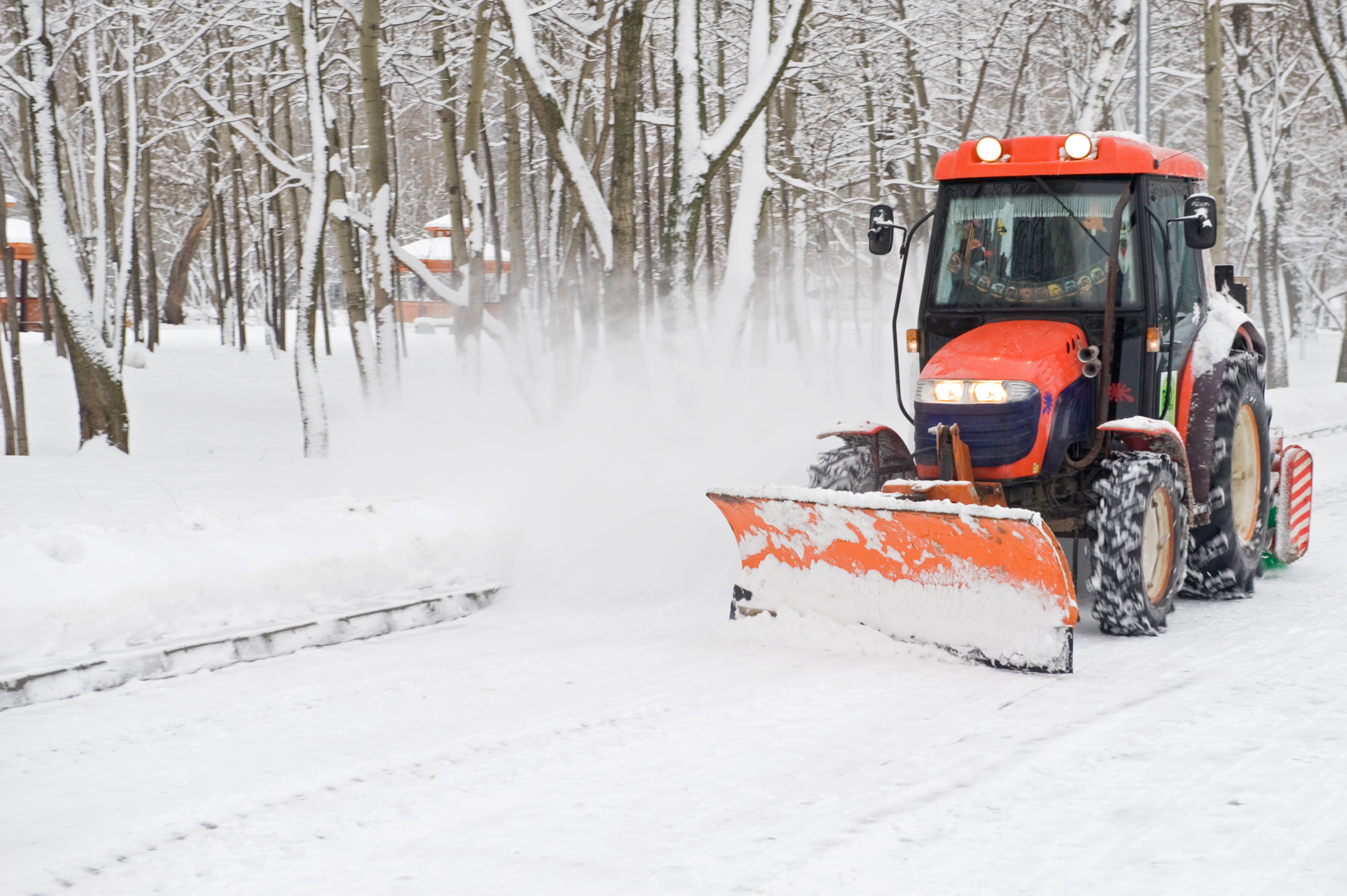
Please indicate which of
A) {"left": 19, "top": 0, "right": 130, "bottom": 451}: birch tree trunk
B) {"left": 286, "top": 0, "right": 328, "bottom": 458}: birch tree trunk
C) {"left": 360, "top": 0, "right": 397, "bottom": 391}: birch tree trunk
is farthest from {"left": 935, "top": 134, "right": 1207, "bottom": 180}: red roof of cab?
{"left": 19, "top": 0, "right": 130, "bottom": 451}: birch tree trunk

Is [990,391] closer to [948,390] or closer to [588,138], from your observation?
[948,390]

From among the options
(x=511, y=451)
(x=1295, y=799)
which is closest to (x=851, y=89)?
(x=511, y=451)

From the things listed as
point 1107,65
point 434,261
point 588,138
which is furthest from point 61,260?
point 434,261

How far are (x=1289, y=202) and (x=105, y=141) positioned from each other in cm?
2965

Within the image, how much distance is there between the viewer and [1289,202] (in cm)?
3303

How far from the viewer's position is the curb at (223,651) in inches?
197

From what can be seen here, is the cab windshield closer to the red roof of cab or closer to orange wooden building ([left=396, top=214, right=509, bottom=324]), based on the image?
the red roof of cab

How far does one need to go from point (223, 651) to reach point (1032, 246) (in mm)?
4343

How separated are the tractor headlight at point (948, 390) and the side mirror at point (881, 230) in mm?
775

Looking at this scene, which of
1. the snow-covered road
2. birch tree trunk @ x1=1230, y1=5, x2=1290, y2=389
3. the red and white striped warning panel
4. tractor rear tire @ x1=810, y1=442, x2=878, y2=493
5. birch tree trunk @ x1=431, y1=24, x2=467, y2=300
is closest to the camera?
the snow-covered road

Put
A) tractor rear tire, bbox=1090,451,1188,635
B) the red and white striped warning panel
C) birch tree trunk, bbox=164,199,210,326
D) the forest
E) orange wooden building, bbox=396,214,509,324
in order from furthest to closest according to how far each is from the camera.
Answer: orange wooden building, bbox=396,214,509,324 → birch tree trunk, bbox=164,199,210,326 → the forest → the red and white striped warning panel → tractor rear tire, bbox=1090,451,1188,635

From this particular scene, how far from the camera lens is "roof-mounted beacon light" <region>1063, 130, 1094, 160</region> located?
5992 millimetres

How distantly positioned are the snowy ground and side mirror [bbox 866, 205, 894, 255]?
195cm

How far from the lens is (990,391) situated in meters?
5.80
